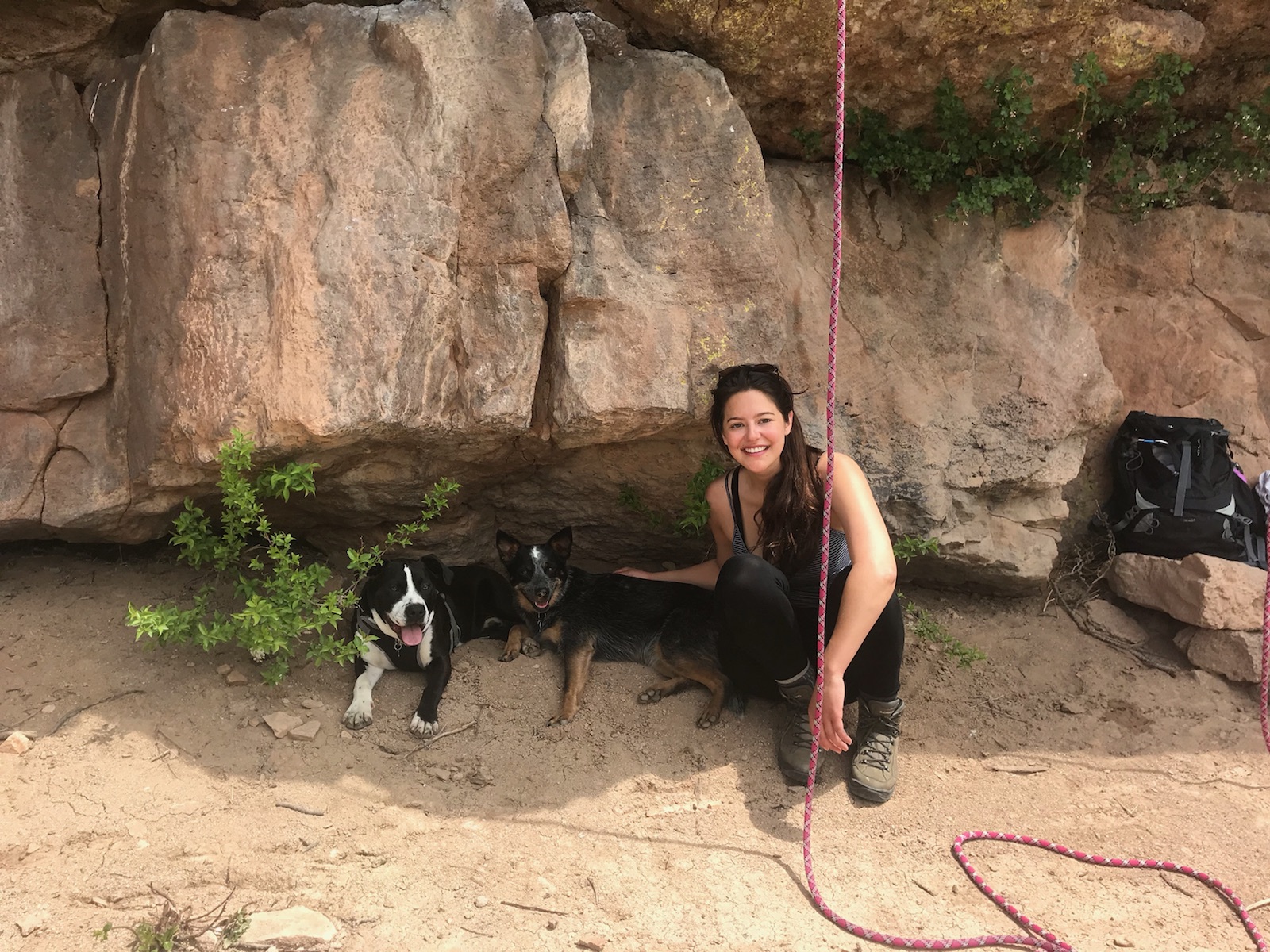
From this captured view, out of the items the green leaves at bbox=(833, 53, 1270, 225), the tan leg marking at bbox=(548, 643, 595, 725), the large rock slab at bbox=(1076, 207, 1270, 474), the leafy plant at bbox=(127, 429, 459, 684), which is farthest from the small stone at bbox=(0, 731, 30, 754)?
the large rock slab at bbox=(1076, 207, 1270, 474)

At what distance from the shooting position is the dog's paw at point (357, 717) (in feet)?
12.6

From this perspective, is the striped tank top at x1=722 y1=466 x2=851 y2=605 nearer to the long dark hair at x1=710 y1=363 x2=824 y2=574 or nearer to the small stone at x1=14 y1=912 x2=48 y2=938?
the long dark hair at x1=710 y1=363 x2=824 y2=574

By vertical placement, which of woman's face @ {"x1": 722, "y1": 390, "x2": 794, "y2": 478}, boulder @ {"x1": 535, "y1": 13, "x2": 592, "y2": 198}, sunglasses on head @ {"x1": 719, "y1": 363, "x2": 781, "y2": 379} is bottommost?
woman's face @ {"x1": 722, "y1": 390, "x2": 794, "y2": 478}

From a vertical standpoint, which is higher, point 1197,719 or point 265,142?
point 265,142

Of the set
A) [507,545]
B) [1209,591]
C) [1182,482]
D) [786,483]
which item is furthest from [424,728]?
[1182,482]

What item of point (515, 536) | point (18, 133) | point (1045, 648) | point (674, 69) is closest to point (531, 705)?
point (515, 536)

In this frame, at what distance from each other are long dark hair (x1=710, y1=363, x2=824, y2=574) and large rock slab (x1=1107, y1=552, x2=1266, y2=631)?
7.00 feet

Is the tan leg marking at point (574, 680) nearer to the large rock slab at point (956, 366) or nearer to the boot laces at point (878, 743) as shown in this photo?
the boot laces at point (878, 743)

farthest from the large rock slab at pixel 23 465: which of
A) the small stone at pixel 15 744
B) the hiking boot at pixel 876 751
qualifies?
the hiking boot at pixel 876 751

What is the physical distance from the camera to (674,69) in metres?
4.10

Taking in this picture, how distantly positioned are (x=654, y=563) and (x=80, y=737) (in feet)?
9.68

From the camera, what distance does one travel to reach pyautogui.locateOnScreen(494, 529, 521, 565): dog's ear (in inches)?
186

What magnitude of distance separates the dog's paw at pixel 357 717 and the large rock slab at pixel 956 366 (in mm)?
2534

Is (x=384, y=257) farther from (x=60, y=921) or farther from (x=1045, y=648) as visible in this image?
(x=1045, y=648)
